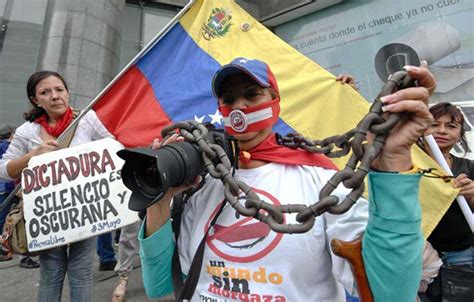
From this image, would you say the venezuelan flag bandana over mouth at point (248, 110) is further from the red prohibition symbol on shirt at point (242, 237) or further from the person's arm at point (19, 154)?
the person's arm at point (19, 154)

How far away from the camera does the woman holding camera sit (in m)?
0.85

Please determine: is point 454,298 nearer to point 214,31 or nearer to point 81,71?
point 214,31

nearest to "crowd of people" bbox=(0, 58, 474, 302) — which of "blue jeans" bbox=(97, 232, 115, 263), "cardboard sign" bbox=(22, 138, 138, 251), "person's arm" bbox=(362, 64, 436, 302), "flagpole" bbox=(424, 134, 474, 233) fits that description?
"person's arm" bbox=(362, 64, 436, 302)

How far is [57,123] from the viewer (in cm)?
262

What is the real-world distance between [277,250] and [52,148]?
1.99 meters

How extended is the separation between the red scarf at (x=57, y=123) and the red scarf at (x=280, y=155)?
189 cm

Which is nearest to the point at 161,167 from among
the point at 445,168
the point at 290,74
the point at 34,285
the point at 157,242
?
the point at 157,242

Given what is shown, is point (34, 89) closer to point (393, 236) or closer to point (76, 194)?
point (76, 194)

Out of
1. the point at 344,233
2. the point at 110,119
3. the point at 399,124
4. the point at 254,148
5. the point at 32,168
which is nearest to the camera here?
the point at 399,124

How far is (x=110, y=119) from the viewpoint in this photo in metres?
2.82

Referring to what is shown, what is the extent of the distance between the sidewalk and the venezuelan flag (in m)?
1.70

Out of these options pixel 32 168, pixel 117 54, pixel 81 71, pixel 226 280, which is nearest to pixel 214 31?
pixel 32 168

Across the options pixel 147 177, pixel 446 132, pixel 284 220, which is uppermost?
pixel 446 132

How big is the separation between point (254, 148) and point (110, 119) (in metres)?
1.92
